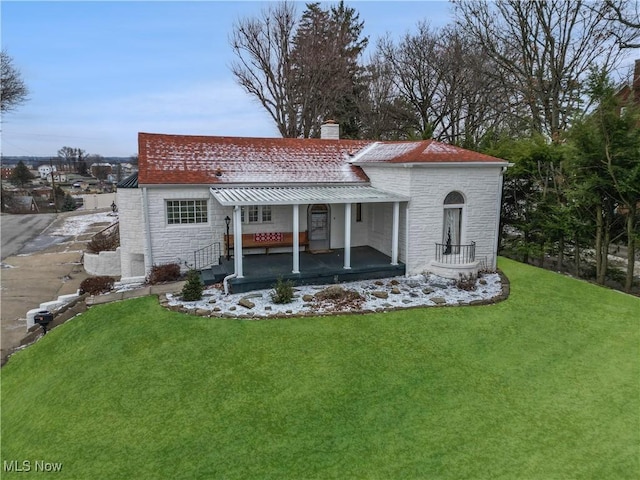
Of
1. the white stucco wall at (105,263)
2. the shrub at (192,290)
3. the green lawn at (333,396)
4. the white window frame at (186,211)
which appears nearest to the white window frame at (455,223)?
the green lawn at (333,396)

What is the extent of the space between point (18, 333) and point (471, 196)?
16204mm

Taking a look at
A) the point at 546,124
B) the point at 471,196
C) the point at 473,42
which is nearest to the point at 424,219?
the point at 471,196

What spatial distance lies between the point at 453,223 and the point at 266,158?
8117 mm

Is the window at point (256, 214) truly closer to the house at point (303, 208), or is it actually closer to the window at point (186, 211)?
the house at point (303, 208)

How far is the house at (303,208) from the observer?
14.6 meters

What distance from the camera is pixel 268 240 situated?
16859mm

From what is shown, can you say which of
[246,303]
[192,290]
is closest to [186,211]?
[192,290]

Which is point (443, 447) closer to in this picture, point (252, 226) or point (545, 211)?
point (252, 226)

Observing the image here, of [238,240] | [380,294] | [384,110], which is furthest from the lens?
[384,110]

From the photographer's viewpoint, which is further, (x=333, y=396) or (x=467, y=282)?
(x=467, y=282)

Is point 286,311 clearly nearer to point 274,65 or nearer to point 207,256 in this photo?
point 207,256

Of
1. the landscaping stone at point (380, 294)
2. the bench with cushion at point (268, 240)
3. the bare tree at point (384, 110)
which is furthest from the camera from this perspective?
the bare tree at point (384, 110)

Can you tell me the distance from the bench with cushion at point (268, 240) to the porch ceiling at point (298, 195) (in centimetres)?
193

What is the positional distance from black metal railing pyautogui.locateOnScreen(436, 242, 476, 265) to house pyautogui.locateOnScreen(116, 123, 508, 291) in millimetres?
40
